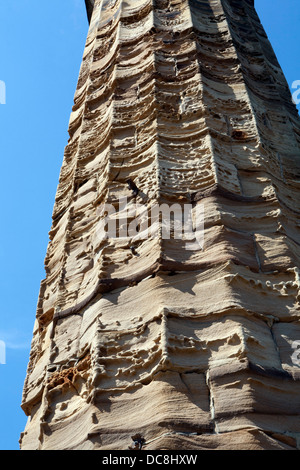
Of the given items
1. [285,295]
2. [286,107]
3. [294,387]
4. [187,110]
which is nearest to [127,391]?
[294,387]

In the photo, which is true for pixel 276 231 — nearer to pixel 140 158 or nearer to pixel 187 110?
pixel 140 158

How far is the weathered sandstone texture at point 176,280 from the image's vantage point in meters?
2.83

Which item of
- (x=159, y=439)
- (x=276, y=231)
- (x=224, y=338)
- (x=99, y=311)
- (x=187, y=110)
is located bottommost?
(x=159, y=439)

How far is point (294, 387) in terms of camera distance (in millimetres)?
2912

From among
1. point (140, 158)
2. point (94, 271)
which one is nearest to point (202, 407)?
point (94, 271)

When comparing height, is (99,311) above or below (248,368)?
above

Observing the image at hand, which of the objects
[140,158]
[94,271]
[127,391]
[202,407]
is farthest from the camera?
[140,158]

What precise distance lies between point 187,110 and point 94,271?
2.00 metres

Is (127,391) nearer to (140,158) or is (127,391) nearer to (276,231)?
(276,231)

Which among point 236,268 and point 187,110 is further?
point 187,110

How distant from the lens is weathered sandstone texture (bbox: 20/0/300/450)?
2.83 m

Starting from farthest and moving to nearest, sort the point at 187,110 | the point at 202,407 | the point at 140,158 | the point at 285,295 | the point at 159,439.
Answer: the point at 187,110 → the point at 140,158 → the point at 285,295 → the point at 202,407 → the point at 159,439

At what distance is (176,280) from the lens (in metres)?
3.47

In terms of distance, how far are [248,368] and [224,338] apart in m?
0.25
